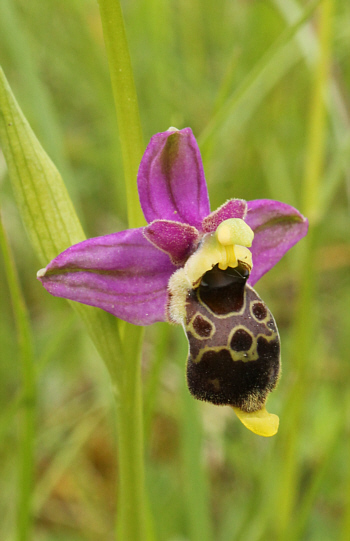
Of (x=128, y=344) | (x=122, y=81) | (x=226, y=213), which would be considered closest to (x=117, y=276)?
(x=128, y=344)

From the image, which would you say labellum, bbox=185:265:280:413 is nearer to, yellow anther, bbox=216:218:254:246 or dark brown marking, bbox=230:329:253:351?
dark brown marking, bbox=230:329:253:351

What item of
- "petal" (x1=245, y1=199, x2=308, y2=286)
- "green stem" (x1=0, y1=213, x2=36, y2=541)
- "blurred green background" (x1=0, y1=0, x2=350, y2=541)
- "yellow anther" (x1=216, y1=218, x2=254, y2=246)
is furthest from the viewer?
"blurred green background" (x1=0, y1=0, x2=350, y2=541)

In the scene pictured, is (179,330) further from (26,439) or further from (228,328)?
(228,328)

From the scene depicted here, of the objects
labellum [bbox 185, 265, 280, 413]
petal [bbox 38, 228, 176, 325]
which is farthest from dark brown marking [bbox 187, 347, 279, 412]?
petal [bbox 38, 228, 176, 325]

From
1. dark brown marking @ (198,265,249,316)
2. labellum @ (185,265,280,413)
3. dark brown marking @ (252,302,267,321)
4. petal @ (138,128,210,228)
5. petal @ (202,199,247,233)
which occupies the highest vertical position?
petal @ (138,128,210,228)

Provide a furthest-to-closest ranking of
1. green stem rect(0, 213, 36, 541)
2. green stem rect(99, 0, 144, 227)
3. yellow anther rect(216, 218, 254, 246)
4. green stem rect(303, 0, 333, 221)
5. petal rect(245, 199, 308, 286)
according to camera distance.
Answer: green stem rect(303, 0, 333, 221) < green stem rect(0, 213, 36, 541) < petal rect(245, 199, 308, 286) < yellow anther rect(216, 218, 254, 246) < green stem rect(99, 0, 144, 227)

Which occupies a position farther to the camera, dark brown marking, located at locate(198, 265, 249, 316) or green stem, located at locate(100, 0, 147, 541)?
dark brown marking, located at locate(198, 265, 249, 316)

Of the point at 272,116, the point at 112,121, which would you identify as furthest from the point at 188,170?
the point at 272,116
